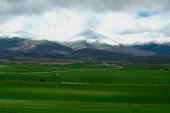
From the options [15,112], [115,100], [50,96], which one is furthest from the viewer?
[50,96]

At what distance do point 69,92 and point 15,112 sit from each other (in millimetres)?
31252

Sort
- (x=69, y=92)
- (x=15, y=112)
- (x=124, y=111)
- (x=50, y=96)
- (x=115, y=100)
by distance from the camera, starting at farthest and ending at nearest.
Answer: (x=69, y=92), (x=50, y=96), (x=115, y=100), (x=124, y=111), (x=15, y=112)

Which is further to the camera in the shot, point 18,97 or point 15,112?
point 18,97

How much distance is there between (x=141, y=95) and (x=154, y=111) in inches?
902

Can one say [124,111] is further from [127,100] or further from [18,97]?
[18,97]

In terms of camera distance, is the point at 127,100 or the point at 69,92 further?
the point at 69,92

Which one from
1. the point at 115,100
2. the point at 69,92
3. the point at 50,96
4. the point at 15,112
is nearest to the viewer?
the point at 15,112

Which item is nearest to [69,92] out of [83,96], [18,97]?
[83,96]

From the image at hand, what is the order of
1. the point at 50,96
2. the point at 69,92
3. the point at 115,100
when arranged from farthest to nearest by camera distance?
the point at 69,92 < the point at 50,96 < the point at 115,100

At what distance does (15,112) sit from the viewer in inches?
1670

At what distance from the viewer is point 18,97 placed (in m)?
64.4

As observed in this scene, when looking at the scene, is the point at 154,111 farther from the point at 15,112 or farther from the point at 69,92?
the point at 69,92

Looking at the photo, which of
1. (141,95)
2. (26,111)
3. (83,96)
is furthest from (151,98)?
(26,111)

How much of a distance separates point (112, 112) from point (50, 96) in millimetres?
23319
